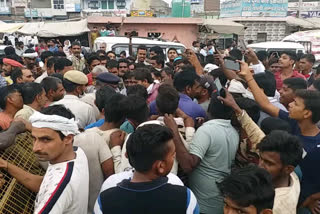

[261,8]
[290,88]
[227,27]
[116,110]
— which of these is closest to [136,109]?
[116,110]

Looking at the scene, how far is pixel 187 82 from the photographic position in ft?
10.7

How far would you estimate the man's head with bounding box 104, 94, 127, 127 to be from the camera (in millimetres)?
2408

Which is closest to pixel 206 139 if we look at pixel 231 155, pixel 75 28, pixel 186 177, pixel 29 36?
pixel 231 155

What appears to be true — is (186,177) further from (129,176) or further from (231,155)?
(129,176)

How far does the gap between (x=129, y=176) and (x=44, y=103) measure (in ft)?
6.88

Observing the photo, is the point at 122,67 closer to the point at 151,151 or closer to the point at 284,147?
the point at 284,147

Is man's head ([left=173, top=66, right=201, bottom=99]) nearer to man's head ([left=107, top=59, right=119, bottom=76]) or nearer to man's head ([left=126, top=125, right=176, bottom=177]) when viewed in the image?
man's head ([left=126, top=125, right=176, bottom=177])

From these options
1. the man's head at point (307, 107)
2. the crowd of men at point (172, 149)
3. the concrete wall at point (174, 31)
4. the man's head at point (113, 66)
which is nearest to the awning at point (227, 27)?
the concrete wall at point (174, 31)

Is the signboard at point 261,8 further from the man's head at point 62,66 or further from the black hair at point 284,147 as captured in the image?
the black hair at point 284,147

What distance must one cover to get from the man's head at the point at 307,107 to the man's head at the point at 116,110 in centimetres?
142

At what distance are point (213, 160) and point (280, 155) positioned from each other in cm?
53

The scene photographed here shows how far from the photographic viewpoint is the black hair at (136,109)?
2420 mm

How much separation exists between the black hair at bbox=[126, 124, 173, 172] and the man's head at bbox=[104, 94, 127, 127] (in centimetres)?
84

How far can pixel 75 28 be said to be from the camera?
17.8 meters
